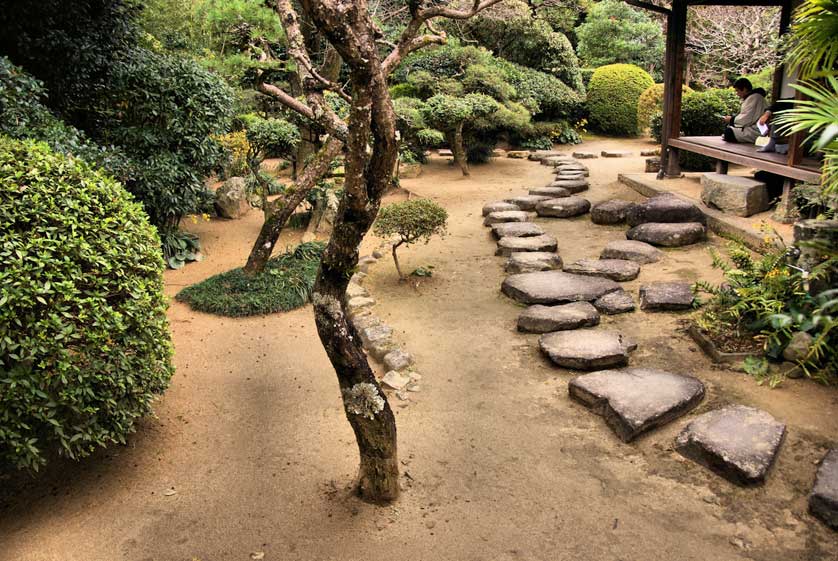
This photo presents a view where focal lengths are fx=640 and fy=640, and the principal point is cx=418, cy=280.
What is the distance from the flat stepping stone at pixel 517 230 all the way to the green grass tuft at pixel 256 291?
2.65 meters

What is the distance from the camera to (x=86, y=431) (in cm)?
359

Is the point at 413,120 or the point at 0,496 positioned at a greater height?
the point at 413,120

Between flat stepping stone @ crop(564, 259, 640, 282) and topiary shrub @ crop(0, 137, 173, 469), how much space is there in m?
4.49

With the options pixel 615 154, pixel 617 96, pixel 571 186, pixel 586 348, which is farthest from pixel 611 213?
pixel 617 96

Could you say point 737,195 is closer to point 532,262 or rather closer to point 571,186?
point 532,262

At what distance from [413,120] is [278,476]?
29.5 ft

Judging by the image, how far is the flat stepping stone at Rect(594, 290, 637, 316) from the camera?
6.04m

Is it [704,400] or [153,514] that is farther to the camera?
[704,400]

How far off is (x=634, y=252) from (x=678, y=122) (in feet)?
15.8

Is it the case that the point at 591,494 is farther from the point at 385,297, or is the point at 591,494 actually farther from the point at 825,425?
the point at 385,297

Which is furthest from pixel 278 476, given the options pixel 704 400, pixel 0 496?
pixel 704 400

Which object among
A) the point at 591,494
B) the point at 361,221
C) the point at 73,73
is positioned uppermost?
the point at 73,73

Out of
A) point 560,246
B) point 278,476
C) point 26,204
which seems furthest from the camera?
point 560,246

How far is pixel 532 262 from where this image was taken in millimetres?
7320
